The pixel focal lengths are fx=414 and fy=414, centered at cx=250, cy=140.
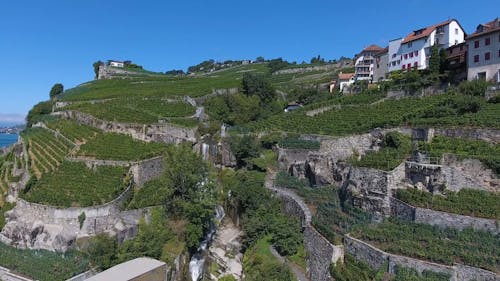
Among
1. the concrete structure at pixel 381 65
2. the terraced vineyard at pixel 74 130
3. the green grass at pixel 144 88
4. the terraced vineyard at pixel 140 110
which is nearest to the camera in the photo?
the terraced vineyard at pixel 74 130

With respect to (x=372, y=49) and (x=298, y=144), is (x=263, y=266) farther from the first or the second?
(x=372, y=49)

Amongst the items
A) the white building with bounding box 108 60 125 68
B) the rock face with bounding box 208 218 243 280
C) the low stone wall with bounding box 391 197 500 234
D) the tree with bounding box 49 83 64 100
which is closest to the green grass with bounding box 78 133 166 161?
the rock face with bounding box 208 218 243 280

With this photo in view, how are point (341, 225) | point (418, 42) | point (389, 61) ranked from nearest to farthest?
point (341, 225) < point (418, 42) < point (389, 61)

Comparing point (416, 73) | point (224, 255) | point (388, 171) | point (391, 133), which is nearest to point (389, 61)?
point (416, 73)

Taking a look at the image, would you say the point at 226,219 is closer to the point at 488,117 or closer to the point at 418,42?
the point at 488,117

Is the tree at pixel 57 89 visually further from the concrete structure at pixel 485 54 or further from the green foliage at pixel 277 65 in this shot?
the concrete structure at pixel 485 54

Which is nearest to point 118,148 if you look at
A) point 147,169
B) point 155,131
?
point 147,169

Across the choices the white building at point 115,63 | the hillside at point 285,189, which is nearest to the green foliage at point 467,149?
the hillside at point 285,189
